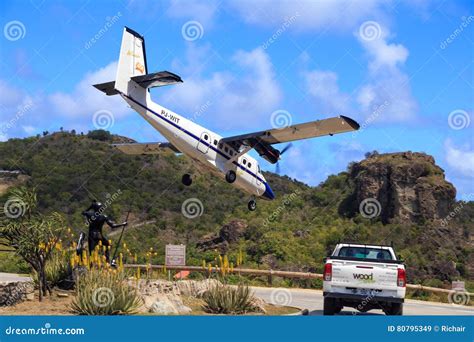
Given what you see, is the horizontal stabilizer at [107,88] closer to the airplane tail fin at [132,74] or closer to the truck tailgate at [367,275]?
the airplane tail fin at [132,74]

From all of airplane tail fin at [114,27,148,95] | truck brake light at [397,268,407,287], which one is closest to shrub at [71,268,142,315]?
truck brake light at [397,268,407,287]

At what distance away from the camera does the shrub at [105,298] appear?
15398mm

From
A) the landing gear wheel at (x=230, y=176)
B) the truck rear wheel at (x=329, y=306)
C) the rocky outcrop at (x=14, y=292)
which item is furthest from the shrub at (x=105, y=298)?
the landing gear wheel at (x=230, y=176)

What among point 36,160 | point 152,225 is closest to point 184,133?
point 152,225

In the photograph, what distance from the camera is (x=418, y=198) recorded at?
183 ft

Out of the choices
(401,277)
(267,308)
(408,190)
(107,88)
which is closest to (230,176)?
(107,88)

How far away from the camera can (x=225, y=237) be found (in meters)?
50.0

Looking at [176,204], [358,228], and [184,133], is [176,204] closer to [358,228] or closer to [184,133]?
[358,228]

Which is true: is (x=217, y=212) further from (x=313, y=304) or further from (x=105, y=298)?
(x=105, y=298)

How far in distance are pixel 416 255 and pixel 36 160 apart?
4437cm

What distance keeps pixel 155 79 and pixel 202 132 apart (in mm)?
3593

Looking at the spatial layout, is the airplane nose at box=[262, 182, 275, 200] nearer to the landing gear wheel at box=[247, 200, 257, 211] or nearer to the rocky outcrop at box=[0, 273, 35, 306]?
the landing gear wheel at box=[247, 200, 257, 211]

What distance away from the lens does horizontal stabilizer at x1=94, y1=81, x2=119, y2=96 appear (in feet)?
92.1

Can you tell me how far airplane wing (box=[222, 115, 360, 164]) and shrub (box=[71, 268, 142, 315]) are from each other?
13681 mm
